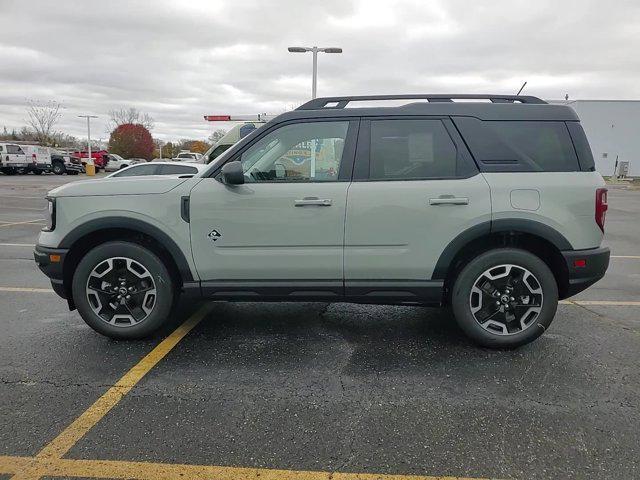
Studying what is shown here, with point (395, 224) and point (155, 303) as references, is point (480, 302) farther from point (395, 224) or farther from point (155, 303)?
point (155, 303)

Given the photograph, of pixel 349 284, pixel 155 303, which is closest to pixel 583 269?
pixel 349 284

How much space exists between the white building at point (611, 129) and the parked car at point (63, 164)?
47.5 meters

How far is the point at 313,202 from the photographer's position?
3.66m

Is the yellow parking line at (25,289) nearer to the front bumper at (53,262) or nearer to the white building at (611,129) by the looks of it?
the front bumper at (53,262)

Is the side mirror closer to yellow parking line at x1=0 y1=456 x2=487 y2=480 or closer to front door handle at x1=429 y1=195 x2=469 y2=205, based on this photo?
front door handle at x1=429 y1=195 x2=469 y2=205

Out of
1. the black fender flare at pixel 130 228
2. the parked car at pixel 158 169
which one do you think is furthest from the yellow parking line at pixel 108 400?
the parked car at pixel 158 169

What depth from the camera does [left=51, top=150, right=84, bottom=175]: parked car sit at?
126ft

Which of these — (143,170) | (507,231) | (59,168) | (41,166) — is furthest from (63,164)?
(507,231)

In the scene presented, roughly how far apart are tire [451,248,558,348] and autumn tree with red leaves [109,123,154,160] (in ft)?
240

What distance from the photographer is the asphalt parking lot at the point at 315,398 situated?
8.09 feet

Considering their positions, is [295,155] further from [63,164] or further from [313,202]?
[63,164]

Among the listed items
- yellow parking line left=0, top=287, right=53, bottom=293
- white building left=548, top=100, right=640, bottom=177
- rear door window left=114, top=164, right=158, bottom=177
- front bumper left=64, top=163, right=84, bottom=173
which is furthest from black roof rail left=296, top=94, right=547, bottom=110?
white building left=548, top=100, right=640, bottom=177

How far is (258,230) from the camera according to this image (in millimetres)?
3713

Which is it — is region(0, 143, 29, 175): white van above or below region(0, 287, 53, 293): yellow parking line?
above
